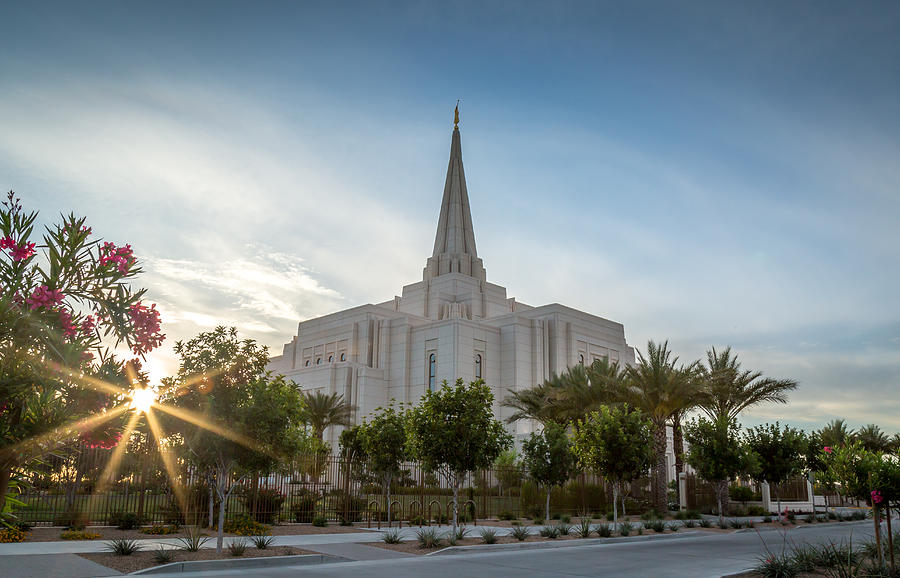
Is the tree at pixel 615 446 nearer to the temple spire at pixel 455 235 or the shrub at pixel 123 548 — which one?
the shrub at pixel 123 548

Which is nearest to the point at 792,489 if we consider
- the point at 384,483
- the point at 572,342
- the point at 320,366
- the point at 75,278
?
the point at 572,342

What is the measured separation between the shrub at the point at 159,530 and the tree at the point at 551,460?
46.0ft

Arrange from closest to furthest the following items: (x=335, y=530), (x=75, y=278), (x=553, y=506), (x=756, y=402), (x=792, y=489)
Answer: (x=75, y=278) → (x=335, y=530) → (x=553, y=506) → (x=756, y=402) → (x=792, y=489)

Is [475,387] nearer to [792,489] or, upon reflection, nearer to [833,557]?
[833,557]

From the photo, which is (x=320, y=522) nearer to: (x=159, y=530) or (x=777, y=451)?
(x=159, y=530)

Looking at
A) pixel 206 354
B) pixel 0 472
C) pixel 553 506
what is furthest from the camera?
pixel 553 506

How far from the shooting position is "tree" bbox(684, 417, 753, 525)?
26641 mm

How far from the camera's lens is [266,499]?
20641mm

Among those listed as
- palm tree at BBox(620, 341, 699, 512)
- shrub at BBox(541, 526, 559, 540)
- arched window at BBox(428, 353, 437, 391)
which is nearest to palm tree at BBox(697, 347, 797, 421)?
palm tree at BBox(620, 341, 699, 512)

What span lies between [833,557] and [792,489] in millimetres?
30467

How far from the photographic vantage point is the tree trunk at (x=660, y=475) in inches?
1187

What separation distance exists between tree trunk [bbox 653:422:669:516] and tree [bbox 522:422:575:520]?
18.8 feet

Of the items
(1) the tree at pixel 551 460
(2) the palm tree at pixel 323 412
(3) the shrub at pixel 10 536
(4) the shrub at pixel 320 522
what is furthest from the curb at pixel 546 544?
(2) the palm tree at pixel 323 412

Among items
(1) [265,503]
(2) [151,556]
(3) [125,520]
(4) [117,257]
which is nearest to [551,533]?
(1) [265,503]
